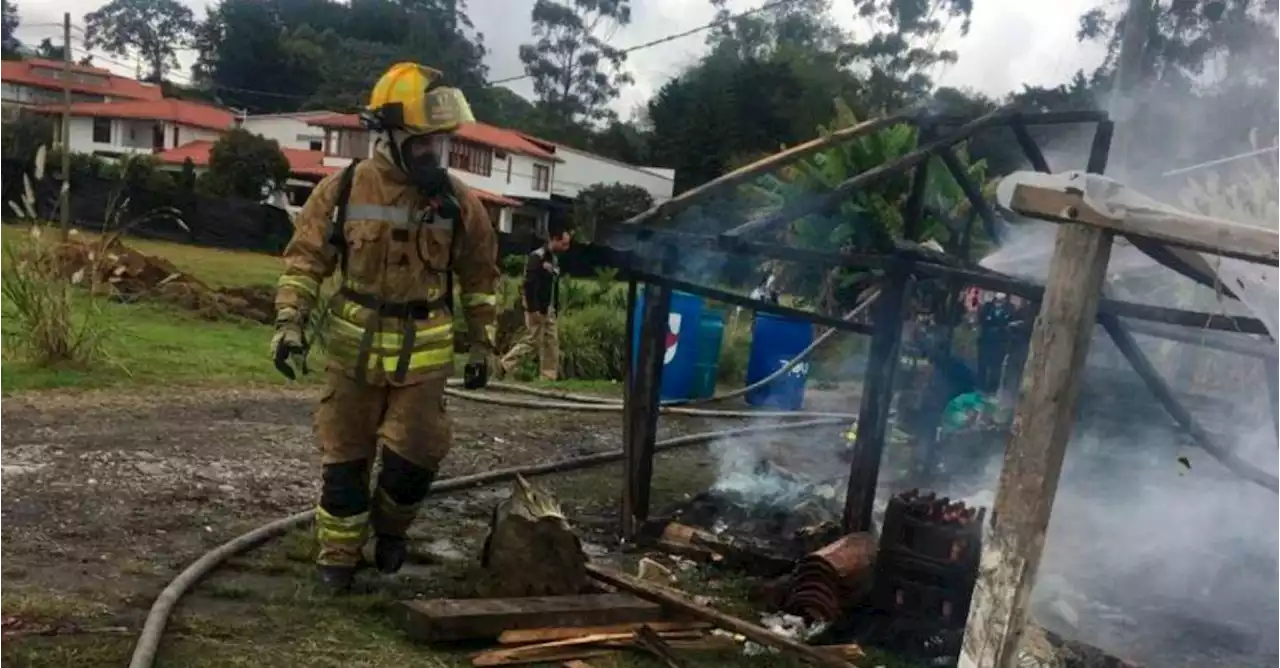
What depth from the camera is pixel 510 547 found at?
191 inches

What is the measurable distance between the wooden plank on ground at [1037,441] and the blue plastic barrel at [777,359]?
781cm

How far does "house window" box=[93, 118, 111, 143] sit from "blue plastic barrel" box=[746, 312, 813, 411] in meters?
49.0

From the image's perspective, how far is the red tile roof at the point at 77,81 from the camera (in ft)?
194

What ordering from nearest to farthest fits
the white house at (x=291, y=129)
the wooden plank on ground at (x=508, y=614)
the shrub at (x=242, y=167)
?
the wooden plank on ground at (x=508, y=614) → the shrub at (x=242, y=167) → the white house at (x=291, y=129)

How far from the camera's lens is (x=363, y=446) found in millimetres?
4840

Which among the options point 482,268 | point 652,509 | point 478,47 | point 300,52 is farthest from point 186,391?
point 478,47

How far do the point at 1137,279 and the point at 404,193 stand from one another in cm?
432

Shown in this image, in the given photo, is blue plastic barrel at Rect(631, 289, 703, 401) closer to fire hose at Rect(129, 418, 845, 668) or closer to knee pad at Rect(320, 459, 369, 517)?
A: fire hose at Rect(129, 418, 845, 668)

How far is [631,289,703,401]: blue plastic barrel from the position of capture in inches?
440

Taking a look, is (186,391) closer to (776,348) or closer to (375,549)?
(375,549)

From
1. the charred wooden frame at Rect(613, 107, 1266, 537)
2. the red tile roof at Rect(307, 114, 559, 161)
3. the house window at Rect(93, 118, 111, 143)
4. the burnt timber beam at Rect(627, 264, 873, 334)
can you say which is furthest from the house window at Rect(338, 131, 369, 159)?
the burnt timber beam at Rect(627, 264, 873, 334)

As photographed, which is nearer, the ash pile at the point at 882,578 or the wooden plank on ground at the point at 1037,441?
the wooden plank on ground at the point at 1037,441

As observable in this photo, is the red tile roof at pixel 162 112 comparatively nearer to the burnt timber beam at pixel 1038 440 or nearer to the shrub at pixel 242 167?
the shrub at pixel 242 167

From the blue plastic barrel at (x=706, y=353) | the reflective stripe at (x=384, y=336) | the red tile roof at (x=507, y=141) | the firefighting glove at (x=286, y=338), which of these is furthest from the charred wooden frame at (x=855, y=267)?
the red tile roof at (x=507, y=141)
